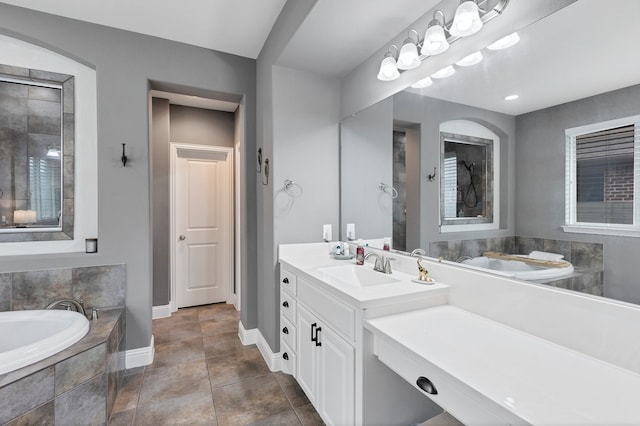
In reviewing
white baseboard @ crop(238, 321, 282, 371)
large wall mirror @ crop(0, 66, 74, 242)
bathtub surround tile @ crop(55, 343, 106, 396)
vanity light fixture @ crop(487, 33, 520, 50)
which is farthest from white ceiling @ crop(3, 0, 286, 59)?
white baseboard @ crop(238, 321, 282, 371)

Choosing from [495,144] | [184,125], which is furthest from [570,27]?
[184,125]

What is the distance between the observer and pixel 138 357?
8.01ft

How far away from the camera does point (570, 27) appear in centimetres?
108

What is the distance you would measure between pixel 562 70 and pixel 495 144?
36 cm

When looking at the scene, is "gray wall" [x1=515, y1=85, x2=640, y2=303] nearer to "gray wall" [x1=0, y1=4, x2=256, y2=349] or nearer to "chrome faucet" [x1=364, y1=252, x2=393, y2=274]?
"chrome faucet" [x1=364, y1=252, x2=393, y2=274]

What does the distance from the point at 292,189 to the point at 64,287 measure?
6.16 feet

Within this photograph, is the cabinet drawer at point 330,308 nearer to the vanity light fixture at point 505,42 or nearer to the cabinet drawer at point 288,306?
the cabinet drawer at point 288,306

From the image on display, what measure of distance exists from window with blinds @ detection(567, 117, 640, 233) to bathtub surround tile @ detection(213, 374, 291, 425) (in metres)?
1.93

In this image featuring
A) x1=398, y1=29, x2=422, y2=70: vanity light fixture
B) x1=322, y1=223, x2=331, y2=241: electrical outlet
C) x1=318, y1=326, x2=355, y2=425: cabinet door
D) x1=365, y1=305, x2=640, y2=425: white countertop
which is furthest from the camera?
x1=322, y1=223, x2=331, y2=241: electrical outlet

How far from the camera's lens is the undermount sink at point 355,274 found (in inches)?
72.5

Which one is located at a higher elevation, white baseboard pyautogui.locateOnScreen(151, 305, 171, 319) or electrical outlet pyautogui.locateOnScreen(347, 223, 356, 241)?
electrical outlet pyautogui.locateOnScreen(347, 223, 356, 241)

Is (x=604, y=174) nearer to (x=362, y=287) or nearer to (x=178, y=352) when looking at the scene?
(x=362, y=287)

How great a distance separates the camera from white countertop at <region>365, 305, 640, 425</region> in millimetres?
708

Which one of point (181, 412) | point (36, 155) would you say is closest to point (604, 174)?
point (181, 412)
